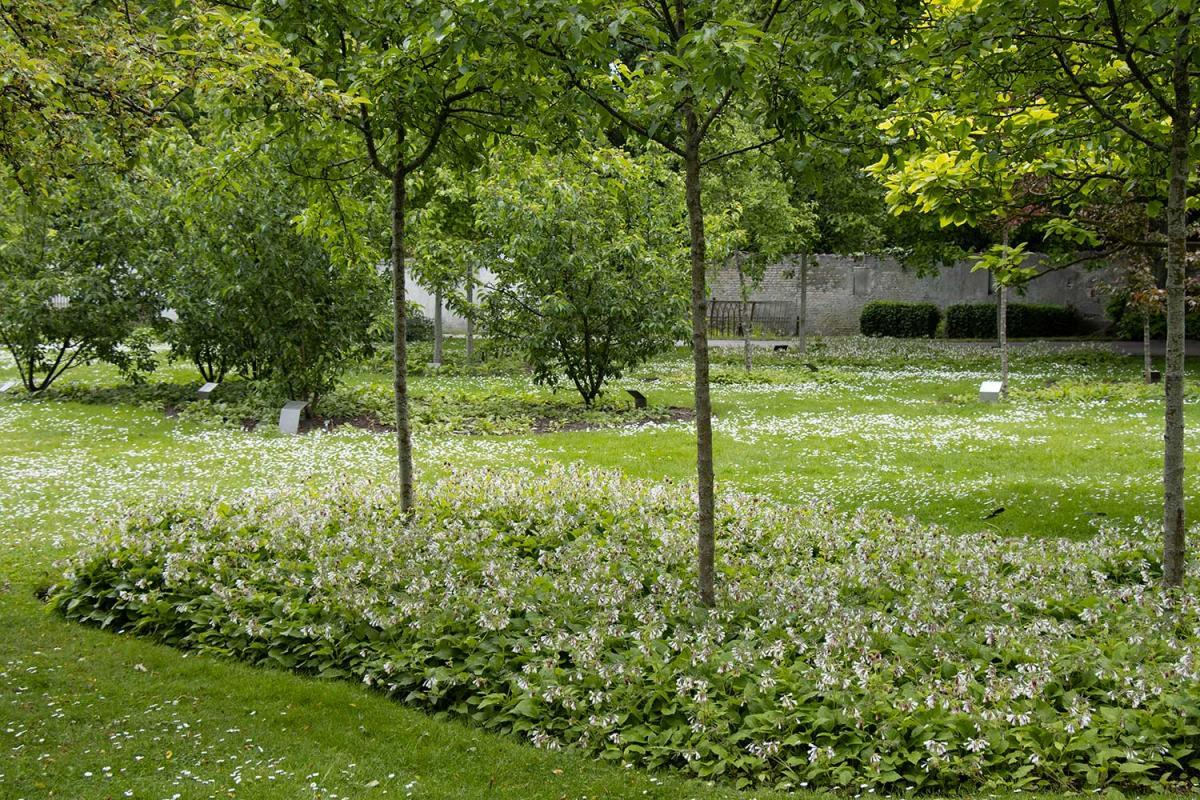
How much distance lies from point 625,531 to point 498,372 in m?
15.5

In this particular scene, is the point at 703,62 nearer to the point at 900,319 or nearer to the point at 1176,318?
the point at 1176,318

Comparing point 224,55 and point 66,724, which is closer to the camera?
point 66,724

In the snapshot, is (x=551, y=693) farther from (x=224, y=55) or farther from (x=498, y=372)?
(x=498, y=372)

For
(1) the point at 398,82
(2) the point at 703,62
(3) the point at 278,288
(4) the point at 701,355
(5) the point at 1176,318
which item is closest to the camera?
(2) the point at 703,62

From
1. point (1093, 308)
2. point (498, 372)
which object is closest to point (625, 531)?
point (498, 372)

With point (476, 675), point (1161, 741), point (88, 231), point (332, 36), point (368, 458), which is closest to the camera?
point (1161, 741)

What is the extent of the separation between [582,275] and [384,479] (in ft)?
20.7

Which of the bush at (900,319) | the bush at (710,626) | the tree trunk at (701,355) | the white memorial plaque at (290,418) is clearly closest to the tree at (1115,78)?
the bush at (710,626)

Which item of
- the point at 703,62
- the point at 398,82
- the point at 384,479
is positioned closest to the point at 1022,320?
the point at 384,479

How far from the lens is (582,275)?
580 inches

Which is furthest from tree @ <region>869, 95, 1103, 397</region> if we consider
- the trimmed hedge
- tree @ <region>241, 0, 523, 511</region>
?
the trimmed hedge

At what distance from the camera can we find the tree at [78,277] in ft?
52.3

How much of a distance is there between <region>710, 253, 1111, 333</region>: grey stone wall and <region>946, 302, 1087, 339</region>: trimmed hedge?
963 mm

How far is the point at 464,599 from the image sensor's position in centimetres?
556
